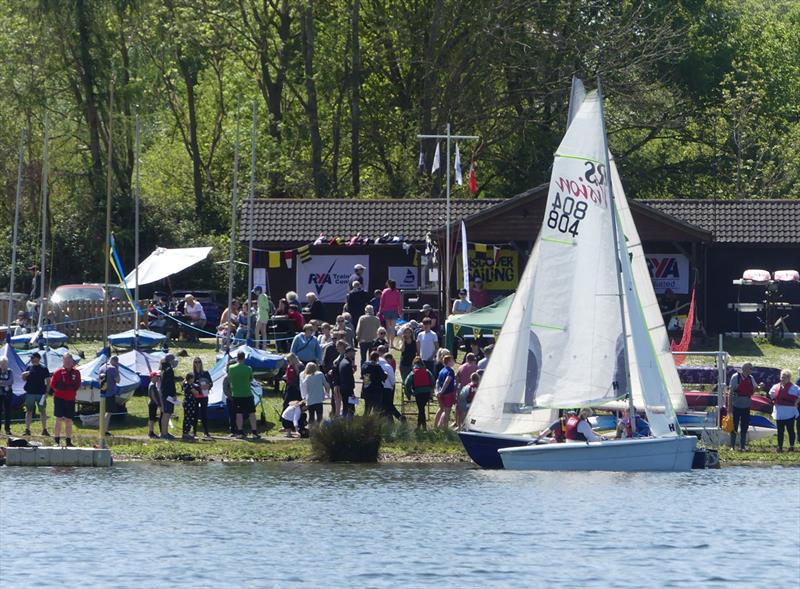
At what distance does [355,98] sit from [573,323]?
29.3 metres

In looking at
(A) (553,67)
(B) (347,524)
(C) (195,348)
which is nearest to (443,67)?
(A) (553,67)

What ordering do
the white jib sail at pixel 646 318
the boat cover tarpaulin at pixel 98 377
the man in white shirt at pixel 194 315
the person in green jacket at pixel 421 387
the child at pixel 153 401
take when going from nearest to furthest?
1. the white jib sail at pixel 646 318
2. the child at pixel 153 401
3. the person in green jacket at pixel 421 387
4. the boat cover tarpaulin at pixel 98 377
5. the man in white shirt at pixel 194 315

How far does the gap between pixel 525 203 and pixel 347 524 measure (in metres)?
22.7

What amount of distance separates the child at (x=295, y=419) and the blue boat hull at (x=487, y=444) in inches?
168

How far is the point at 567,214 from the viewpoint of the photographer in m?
31.6

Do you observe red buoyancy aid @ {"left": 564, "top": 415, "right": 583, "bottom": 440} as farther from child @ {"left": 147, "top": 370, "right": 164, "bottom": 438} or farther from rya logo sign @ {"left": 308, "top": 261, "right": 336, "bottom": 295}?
rya logo sign @ {"left": 308, "top": 261, "right": 336, "bottom": 295}

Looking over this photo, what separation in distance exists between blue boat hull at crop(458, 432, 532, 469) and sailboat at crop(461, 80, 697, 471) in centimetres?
2

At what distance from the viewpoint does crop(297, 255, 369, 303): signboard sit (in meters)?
48.9

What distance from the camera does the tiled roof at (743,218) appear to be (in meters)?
47.9

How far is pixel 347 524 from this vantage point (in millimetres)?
26031

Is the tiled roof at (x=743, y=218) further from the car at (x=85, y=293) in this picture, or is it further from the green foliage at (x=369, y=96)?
the car at (x=85, y=293)

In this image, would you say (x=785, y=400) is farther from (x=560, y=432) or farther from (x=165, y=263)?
(x=165, y=263)

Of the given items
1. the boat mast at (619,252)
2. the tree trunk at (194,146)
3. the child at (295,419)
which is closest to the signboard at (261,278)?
the tree trunk at (194,146)

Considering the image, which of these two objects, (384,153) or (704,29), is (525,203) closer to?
(384,153)
